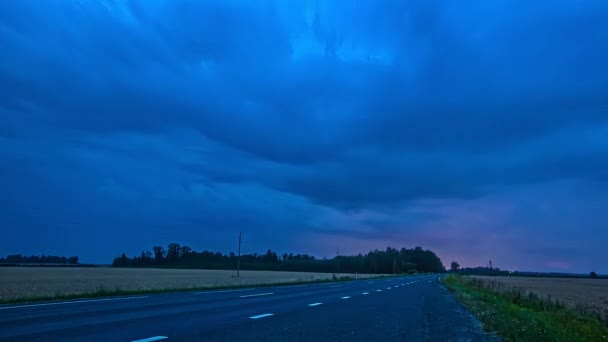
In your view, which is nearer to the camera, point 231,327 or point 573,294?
point 231,327

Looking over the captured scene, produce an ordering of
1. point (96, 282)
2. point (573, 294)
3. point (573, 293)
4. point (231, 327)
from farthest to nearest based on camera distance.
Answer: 1. point (573, 293)
2. point (573, 294)
3. point (96, 282)
4. point (231, 327)

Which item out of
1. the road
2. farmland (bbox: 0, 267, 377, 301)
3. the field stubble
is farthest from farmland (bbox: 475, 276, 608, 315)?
farmland (bbox: 0, 267, 377, 301)

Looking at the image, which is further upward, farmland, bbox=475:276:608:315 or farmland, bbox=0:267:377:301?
farmland, bbox=0:267:377:301

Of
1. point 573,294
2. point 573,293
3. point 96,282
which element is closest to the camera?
point 96,282

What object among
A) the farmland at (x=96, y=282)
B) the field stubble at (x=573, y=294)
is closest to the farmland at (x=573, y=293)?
the field stubble at (x=573, y=294)

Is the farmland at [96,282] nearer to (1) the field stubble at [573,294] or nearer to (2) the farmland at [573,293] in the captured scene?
(1) the field stubble at [573,294]

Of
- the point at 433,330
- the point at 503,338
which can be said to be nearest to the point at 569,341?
the point at 503,338

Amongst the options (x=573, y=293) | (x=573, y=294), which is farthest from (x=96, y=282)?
(x=573, y=293)

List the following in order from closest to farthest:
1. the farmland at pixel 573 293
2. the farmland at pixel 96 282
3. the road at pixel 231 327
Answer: the road at pixel 231 327, the farmland at pixel 96 282, the farmland at pixel 573 293

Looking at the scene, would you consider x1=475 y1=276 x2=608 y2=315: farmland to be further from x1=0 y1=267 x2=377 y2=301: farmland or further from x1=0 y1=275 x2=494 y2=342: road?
x1=0 y1=267 x2=377 y2=301: farmland

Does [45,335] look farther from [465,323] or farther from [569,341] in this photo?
[465,323]

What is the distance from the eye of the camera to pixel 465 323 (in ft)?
47.6

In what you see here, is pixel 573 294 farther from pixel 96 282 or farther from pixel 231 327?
pixel 231 327

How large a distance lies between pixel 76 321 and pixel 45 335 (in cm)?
271
